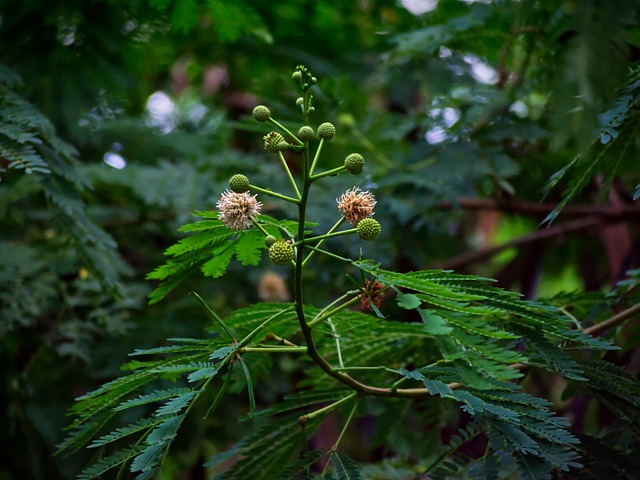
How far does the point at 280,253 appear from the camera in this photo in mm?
801

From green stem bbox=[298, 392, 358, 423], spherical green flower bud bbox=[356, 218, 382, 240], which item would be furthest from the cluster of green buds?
green stem bbox=[298, 392, 358, 423]

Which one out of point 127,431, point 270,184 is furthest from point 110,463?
point 270,184

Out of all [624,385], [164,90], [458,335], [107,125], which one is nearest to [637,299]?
[624,385]

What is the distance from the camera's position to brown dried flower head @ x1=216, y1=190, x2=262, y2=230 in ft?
2.80

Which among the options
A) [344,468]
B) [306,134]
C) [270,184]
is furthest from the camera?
[270,184]

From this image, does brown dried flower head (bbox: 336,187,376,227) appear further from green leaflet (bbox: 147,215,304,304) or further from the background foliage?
the background foliage

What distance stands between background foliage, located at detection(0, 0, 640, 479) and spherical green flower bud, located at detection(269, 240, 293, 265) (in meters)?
0.34

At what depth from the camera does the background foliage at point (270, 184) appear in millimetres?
1235

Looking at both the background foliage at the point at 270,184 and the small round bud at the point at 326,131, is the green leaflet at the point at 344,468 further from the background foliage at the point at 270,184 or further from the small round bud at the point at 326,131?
the small round bud at the point at 326,131

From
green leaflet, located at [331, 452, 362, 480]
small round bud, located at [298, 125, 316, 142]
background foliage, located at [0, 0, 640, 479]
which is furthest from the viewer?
background foliage, located at [0, 0, 640, 479]

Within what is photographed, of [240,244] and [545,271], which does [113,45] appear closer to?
[240,244]

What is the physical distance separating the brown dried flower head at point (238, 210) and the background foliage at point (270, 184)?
0.31 meters

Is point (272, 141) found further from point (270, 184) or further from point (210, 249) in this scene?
point (270, 184)

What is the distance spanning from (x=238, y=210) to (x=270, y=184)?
100 centimetres
